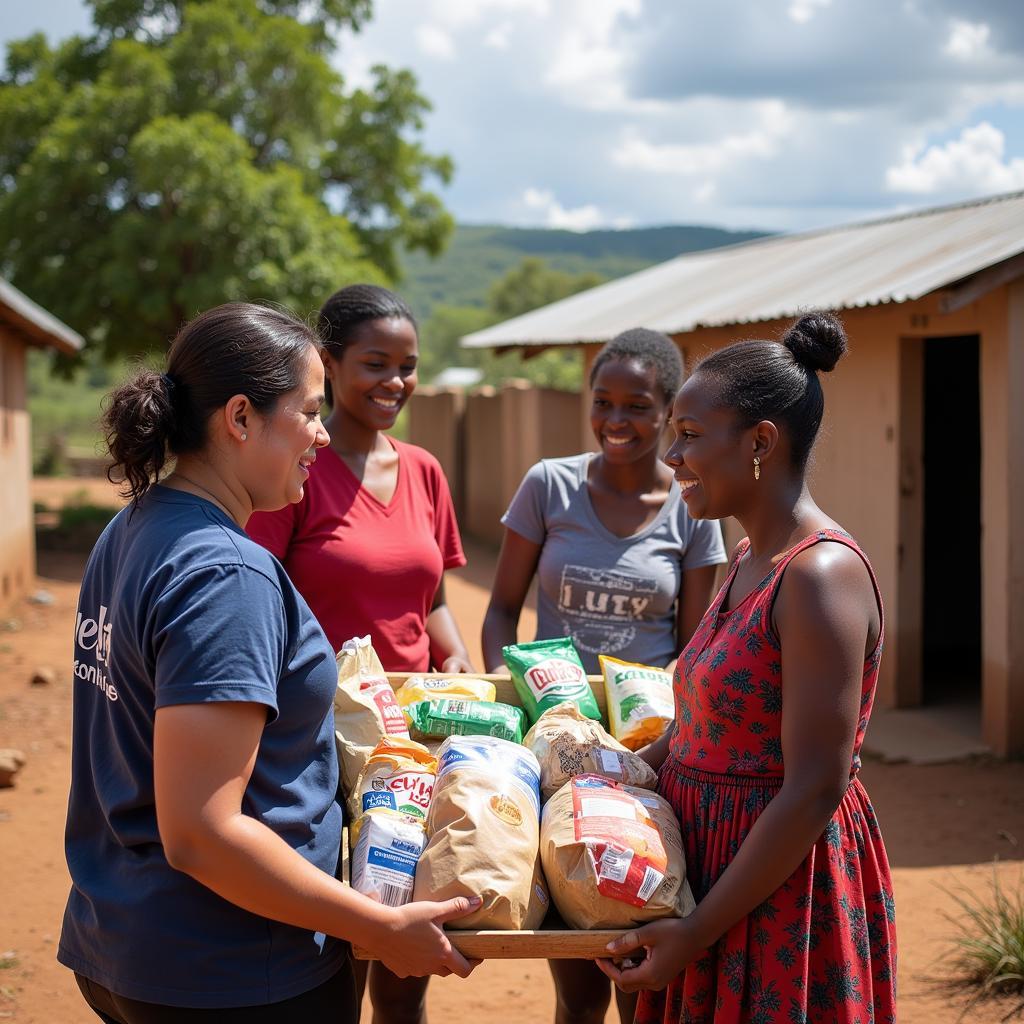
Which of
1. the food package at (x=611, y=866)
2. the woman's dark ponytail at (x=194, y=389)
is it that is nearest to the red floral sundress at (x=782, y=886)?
the food package at (x=611, y=866)

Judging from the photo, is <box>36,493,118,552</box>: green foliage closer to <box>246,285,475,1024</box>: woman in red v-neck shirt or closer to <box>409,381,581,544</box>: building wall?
<box>409,381,581,544</box>: building wall

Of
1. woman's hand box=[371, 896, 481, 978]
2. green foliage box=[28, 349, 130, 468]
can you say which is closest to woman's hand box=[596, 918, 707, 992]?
woman's hand box=[371, 896, 481, 978]

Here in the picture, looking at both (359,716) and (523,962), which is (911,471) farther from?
(359,716)

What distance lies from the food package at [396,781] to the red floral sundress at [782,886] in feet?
1.59

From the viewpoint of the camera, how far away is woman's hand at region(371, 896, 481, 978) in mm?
1800

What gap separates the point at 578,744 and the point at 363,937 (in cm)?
63

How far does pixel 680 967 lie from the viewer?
74.9 inches

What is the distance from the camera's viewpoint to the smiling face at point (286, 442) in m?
1.88

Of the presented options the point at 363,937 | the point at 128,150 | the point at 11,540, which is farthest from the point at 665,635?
the point at 128,150

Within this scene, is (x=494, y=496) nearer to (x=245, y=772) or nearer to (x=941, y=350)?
(x=941, y=350)

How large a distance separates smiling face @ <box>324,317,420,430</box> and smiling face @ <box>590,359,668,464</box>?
0.57 metres

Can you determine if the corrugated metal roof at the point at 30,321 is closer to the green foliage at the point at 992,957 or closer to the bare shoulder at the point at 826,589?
the green foliage at the point at 992,957

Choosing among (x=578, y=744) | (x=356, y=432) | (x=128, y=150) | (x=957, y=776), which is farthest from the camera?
(x=128, y=150)

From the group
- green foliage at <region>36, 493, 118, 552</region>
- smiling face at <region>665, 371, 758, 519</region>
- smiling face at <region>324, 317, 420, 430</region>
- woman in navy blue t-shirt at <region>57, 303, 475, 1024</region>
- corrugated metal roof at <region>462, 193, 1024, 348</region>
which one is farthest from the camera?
green foliage at <region>36, 493, 118, 552</region>
